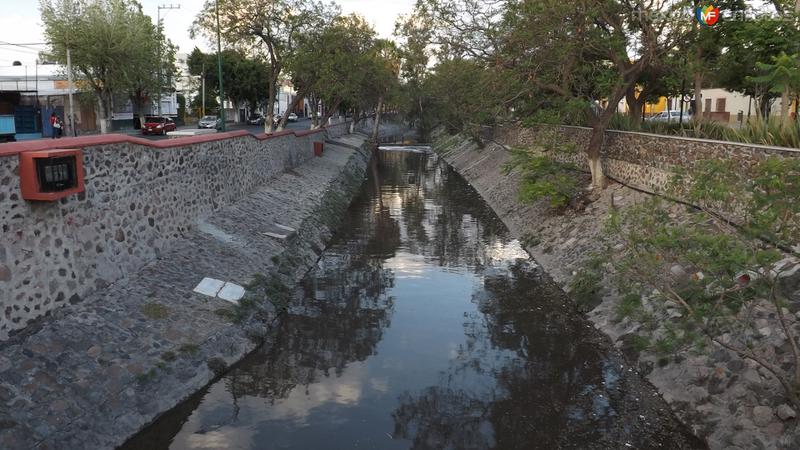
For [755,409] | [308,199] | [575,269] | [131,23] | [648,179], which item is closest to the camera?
[755,409]

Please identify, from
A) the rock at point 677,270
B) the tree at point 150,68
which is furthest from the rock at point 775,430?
the tree at point 150,68

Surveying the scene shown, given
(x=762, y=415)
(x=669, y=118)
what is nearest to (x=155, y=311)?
(x=762, y=415)

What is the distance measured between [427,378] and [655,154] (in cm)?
1299

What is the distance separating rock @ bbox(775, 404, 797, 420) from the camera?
8.88 metres

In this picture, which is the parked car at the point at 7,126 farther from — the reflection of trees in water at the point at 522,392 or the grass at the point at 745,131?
the grass at the point at 745,131

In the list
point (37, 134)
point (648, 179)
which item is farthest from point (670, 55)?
point (37, 134)

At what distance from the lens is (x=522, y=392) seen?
11664mm

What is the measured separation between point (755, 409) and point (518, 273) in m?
11.1

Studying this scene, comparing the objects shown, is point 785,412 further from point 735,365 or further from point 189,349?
point 189,349

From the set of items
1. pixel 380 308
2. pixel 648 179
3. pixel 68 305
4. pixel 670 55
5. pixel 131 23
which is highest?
pixel 131 23

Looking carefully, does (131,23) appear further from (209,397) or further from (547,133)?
(209,397)

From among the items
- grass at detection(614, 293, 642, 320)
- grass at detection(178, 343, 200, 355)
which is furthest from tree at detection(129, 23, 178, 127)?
grass at detection(614, 293, 642, 320)

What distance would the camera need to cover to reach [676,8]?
20.1 metres

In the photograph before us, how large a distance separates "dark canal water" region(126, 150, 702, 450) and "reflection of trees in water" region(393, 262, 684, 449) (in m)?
0.03
